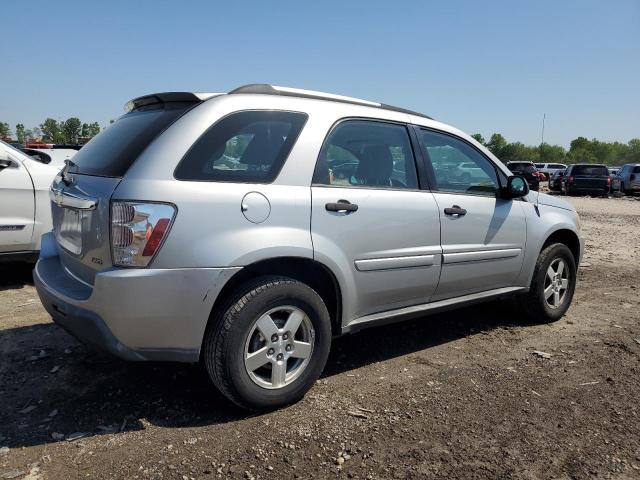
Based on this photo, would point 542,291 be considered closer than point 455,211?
No

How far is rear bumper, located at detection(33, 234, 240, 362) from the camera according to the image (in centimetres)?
264

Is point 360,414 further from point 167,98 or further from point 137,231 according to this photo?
point 167,98

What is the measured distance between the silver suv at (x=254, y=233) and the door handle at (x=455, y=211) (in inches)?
0.5

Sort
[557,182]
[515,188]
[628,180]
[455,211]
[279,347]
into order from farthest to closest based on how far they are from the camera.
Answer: [557,182], [628,180], [515,188], [455,211], [279,347]

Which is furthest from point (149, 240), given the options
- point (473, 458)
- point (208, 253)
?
point (473, 458)

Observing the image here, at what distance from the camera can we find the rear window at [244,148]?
2.85m

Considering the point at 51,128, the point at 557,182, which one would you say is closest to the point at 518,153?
the point at 557,182

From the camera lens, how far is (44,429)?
9.44ft

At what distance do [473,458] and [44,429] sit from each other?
2.27 meters

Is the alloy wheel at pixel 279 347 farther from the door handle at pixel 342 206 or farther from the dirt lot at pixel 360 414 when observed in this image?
the door handle at pixel 342 206

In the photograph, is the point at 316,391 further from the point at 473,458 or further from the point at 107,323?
the point at 107,323

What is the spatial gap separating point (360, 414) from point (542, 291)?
8.11 feet

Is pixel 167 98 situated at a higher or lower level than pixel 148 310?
higher

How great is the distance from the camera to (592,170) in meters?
25.6
